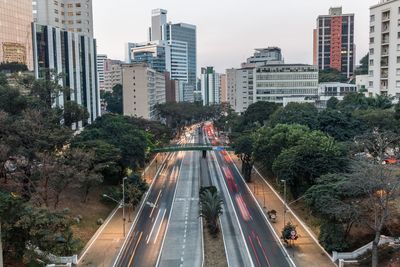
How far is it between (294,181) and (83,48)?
8444 centimetres

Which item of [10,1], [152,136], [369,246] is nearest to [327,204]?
[369,246]

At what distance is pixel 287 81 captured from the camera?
173m

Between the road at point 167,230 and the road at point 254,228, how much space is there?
627 cm

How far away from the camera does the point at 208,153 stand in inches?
5074

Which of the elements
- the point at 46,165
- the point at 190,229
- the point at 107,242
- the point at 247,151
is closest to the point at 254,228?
the point at 190,229

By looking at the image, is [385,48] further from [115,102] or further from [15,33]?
[115,102]

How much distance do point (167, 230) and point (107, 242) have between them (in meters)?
8.30

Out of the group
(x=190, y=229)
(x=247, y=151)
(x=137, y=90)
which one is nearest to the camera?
(x=190, y=229)

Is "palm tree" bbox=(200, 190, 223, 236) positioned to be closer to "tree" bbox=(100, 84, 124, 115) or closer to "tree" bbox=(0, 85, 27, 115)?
"tree" bbox=(0, 85, 27, 115)

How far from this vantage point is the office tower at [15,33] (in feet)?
330

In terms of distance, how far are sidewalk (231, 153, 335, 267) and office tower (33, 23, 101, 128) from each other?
51.4 m

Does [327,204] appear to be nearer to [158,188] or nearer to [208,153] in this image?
[158,188]

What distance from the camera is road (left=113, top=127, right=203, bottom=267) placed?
46.0m

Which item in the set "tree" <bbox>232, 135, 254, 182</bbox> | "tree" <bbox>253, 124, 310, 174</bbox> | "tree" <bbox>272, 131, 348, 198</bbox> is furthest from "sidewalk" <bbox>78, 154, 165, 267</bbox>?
"tree" <bbox>232, 135, 254, 182</bbox>
